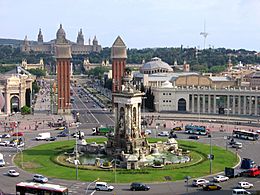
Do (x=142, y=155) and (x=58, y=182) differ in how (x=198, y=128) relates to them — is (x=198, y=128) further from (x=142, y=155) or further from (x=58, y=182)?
(x=58, y=182)

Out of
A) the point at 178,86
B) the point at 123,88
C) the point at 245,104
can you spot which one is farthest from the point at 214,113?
the point at 123,88

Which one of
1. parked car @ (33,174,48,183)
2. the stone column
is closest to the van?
parked car @ (33,174,48,183)

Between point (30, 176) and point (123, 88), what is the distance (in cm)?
2027

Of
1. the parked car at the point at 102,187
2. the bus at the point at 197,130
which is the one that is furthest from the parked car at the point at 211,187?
the bus at the point at 197,130

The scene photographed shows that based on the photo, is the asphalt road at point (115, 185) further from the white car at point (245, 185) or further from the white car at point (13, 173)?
the white car at point (245, 185)

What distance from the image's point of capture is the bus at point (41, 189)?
1766 inches

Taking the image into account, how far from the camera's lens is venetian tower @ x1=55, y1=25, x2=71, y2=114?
12381 cm

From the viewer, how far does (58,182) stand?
2124 inches

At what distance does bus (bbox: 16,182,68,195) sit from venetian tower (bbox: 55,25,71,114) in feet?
251

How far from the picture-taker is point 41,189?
1796 inches

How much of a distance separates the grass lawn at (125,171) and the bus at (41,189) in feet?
31.3

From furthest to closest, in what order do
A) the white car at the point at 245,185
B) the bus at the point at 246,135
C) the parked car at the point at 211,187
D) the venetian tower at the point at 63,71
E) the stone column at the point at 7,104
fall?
the venetian tower at the point at 63,71
the stone column at the point at 7,104
the bus at the point at 246,135
the white car at the point at 245,185
the parked car at the point at 211,187

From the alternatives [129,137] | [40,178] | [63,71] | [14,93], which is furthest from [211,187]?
[14,93]

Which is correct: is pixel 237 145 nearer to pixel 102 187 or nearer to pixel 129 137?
pixel 129 137
